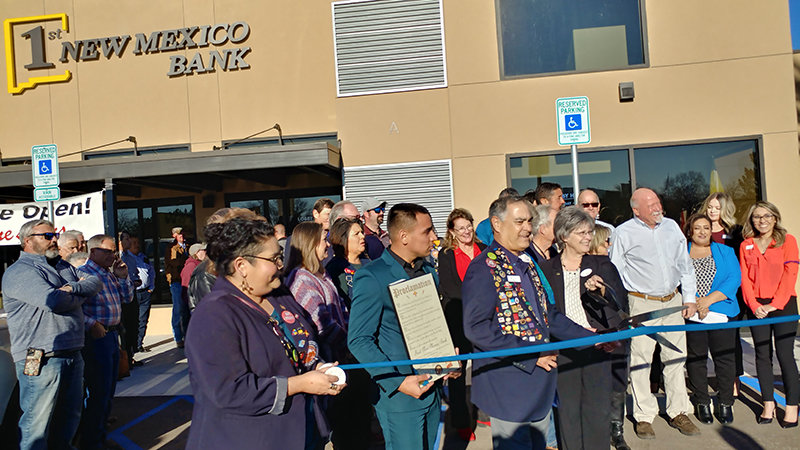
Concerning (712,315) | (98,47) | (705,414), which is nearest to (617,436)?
(705,414)

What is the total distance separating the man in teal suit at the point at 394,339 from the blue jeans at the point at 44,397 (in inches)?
106

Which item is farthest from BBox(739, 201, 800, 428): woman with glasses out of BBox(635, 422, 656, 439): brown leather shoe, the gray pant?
the gray pant

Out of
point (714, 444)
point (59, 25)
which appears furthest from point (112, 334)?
point (59, 25)

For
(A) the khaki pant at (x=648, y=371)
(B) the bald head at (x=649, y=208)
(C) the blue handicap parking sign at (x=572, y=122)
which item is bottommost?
(A) the khaki pant at (x=648, y=371)

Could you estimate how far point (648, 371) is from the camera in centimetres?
527

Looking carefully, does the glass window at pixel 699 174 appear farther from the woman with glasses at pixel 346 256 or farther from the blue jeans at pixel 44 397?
the blue jeans at pixel 44 397

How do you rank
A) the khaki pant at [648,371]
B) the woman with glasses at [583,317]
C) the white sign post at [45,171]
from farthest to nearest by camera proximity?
the white sign post at [45,171] < the khaki pant at [648,371] < the woman with glasses at [583,317]

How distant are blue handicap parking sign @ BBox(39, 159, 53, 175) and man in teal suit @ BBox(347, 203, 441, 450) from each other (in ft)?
19.5

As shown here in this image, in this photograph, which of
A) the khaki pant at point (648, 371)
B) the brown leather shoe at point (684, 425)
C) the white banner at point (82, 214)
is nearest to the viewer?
the brown leather shoe at point (684, 425)

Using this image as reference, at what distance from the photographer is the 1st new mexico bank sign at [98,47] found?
10.9 m

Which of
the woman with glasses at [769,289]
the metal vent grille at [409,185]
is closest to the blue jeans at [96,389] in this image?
the metal vent grille at [409,185]

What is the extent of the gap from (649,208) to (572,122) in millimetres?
1083

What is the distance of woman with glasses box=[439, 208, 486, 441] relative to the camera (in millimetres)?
5230

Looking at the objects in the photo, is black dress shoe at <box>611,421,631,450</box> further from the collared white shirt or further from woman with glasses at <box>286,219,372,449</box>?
woman with glasses at <box>286,219,372,449</box>
